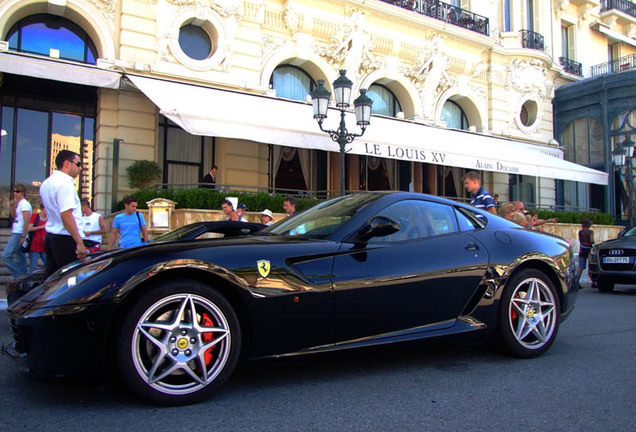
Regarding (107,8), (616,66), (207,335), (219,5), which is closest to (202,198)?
(107,8)

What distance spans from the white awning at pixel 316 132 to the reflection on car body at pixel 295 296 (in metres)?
7.87

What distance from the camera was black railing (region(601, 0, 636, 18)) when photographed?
25438mm

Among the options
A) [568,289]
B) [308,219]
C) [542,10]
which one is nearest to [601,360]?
[568,289]

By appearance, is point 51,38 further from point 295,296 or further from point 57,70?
point 295,296

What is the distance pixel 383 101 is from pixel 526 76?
263 inches

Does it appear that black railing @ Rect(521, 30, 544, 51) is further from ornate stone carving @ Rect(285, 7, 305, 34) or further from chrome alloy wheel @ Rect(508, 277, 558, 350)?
chrome alloy wheel @ Rect(508, 277, 558, 350)

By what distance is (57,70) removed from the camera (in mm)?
11375

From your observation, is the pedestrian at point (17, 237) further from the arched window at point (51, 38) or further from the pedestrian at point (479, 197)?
the pedestrian at point (479, 197)

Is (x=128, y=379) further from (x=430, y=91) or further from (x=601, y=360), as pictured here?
(x=430, y=91)

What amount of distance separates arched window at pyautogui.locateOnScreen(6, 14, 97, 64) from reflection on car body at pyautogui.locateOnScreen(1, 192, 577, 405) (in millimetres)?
11904

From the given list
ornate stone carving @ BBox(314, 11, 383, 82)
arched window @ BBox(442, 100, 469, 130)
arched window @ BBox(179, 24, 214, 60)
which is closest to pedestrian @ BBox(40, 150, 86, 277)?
arched window @ BBox(179, 24, 214, 60)

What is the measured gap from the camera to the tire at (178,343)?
277 cm

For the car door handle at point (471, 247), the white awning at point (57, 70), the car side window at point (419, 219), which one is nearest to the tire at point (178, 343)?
the car side window at point (419, 219)

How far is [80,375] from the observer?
2717 millimetres
